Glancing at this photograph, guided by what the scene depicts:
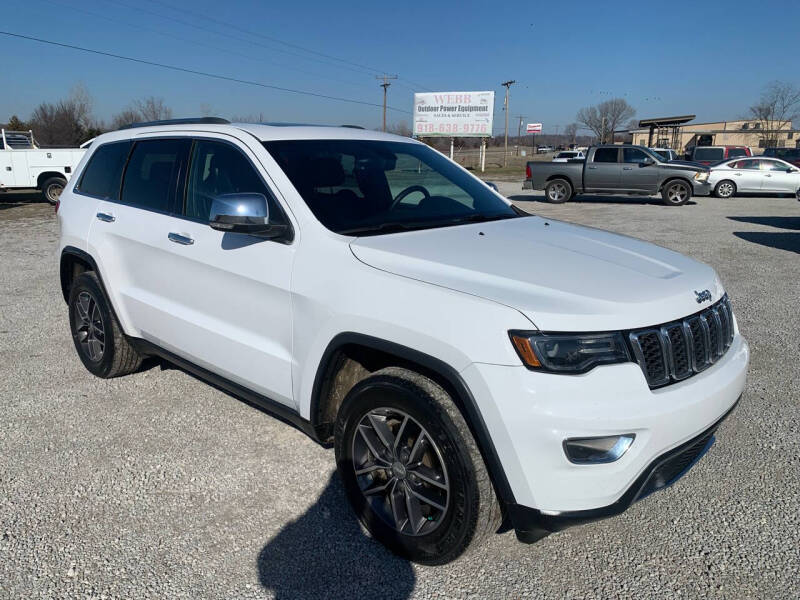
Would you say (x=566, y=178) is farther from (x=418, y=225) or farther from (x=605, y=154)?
(x=418, y=225)

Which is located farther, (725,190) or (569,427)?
(725,190)

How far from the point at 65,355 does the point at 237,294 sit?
2933 mm

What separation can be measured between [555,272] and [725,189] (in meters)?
22.0

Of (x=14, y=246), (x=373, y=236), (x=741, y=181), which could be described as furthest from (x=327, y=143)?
(x=741, y=181)

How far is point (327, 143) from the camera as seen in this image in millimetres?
3586

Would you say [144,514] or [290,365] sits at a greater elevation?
[290,365]

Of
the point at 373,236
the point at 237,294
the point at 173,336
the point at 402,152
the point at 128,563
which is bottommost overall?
the point at 128,563

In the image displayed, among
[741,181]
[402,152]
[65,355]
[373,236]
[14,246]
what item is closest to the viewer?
[373,236]

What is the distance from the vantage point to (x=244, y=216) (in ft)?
9.41

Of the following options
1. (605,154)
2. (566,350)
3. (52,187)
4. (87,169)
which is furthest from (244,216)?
(605,154)

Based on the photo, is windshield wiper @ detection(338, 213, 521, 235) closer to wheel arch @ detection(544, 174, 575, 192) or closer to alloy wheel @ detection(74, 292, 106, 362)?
alloy wheel @ detection(74, 292, 106, 362)

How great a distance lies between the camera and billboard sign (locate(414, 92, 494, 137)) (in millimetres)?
40969

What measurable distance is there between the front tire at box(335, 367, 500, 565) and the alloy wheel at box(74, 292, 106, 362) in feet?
8.63

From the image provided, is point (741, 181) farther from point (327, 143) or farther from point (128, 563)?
point (128, 563)
